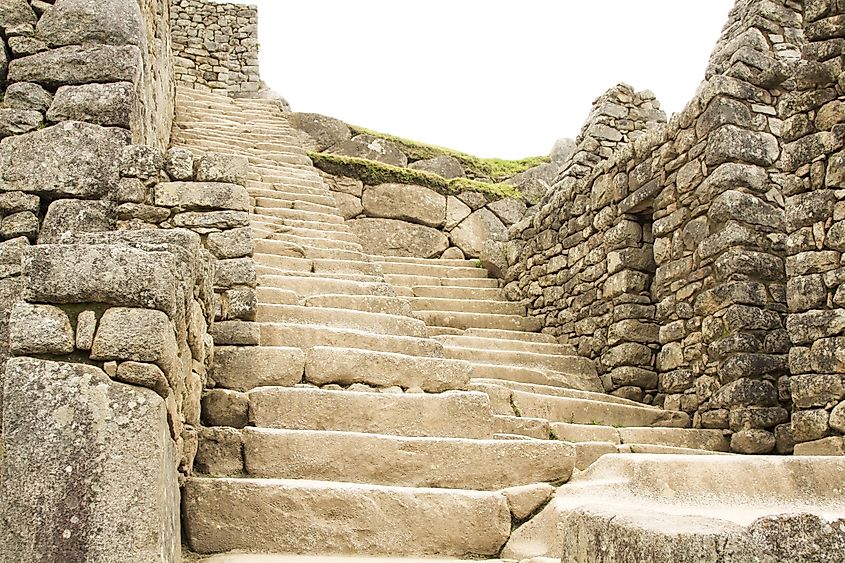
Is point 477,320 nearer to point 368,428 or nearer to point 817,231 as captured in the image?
point 817,231

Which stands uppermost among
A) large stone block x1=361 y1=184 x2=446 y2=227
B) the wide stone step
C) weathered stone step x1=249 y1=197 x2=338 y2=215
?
large stone block x1=361 y1=184 x2=446 y2=227

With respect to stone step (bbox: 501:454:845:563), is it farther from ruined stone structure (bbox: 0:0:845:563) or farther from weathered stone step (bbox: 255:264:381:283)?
weathered stone step (bbox: 255:264:381:283)

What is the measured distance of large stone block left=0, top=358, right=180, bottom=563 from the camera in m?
2.47

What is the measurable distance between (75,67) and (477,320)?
16.6 feet

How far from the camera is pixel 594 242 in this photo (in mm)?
8500

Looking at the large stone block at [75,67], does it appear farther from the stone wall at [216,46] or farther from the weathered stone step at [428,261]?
the stone wall at [216,46]

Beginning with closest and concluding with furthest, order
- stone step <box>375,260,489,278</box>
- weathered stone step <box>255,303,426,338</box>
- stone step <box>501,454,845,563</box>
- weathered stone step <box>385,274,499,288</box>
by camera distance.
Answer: stone step <box>501,454,845,563</box>
weathered stone step <box>255,303,426,338</box>
weathered stone step <box>385,274,499,288</box>
stone step <box>375,260,489,278</box>

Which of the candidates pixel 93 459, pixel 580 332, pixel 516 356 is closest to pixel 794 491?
pixel 93 459

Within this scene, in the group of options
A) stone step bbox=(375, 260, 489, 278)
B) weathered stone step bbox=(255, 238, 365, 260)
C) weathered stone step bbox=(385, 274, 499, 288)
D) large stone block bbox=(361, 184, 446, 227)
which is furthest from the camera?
large stone block bbox=(361, 184, 446, 227)

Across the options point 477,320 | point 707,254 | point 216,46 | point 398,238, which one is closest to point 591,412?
point 707,254

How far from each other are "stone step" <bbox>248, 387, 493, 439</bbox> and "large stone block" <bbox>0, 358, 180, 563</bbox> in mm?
1663

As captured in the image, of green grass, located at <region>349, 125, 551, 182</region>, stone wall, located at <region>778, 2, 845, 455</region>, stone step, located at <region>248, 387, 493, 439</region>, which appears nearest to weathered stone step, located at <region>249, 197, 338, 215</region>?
stone step, located at <region>248, 387, 493, 439</region>

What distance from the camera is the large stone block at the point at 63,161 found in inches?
183

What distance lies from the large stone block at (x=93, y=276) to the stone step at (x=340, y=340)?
2.31 meters
